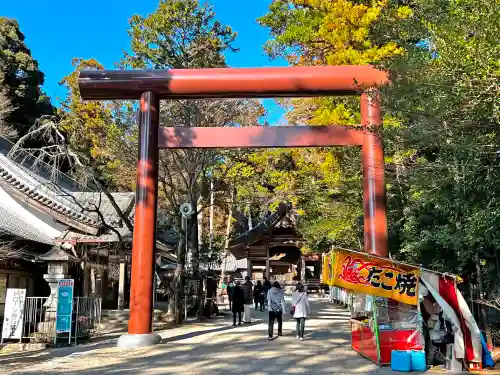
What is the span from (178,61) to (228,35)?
91.1 inches

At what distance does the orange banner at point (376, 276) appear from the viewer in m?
8.32

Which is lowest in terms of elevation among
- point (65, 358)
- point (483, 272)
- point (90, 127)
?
point (65, 358)

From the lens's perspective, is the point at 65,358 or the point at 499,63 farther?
the point at 65,358

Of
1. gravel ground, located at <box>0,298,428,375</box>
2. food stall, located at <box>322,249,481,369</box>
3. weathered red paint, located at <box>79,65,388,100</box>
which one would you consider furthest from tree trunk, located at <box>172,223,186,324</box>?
food stall, located at <box>322,249,481,369</box>

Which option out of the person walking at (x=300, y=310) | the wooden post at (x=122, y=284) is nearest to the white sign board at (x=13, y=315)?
the wooden post at (x=122, y=284)

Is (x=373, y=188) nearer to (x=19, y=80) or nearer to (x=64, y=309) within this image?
(x=64, y=309)

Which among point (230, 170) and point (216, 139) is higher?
point (230, 170)

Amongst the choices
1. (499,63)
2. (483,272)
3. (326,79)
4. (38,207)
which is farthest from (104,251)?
(499,63)

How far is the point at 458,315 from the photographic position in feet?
26.8

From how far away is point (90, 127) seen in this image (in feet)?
66.4

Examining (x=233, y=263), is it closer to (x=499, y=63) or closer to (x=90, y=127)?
(x=90, y=127)

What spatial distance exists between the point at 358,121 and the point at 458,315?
7.33m

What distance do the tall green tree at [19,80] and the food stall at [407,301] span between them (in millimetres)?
29332

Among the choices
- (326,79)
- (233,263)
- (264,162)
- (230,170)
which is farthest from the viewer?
(233,263)
